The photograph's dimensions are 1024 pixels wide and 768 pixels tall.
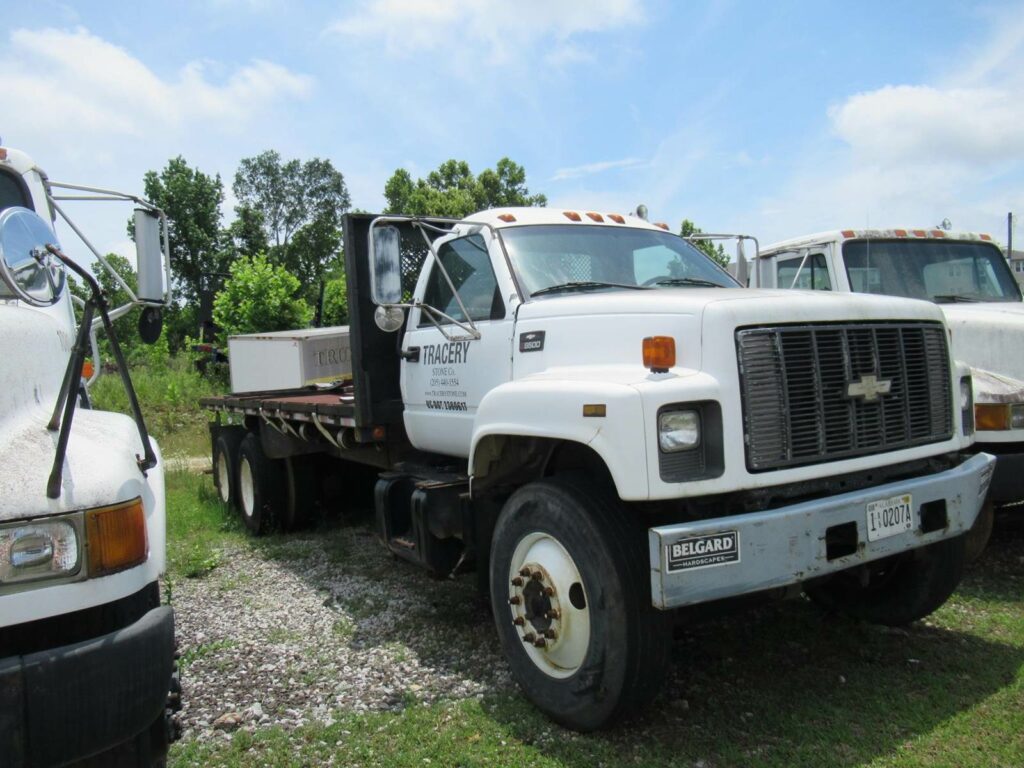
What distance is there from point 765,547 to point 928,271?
4.52 meters

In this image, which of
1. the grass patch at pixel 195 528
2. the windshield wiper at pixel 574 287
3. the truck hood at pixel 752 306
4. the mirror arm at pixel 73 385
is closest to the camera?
the mirror arm at pixel 73 385

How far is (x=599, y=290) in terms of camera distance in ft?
14.2

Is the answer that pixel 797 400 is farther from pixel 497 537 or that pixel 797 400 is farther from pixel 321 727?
pixel 321 727

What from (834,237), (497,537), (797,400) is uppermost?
(834,237)

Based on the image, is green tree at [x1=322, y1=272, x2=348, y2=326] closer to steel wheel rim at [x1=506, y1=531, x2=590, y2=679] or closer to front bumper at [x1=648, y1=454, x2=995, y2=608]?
steel wheel rim at [x1=506, y1=531, x2=590, y2=679]

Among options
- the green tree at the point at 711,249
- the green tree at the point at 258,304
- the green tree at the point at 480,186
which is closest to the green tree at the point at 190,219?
the green tree at the point at 480,186

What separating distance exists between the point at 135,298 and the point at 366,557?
363 cm

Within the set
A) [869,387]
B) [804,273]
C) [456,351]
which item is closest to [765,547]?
[869,387]

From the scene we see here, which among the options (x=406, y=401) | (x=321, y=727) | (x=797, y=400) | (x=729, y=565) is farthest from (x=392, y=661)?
(x=797, y=400)

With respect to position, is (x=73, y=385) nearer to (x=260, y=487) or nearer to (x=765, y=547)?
(x=765, y=547)

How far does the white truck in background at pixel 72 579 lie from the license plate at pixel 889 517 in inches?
103

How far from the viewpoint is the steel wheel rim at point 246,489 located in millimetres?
7500

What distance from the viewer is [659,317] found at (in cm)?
347

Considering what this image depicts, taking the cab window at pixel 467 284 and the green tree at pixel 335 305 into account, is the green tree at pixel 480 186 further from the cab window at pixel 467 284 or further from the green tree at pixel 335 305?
the cab window at pixel 467 284
